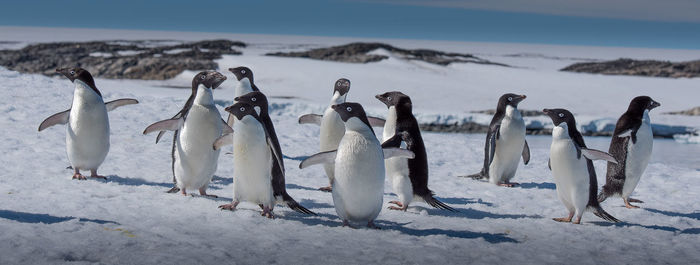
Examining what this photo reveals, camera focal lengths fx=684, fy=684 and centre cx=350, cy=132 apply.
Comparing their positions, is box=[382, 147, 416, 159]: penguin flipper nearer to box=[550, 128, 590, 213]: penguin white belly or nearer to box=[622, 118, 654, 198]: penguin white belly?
box=[550, 128, 590, 213]: penguin white belly

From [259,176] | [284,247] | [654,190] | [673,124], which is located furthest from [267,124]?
[673,124]

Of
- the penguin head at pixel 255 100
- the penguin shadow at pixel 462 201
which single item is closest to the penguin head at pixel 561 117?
the penguin shadow at pixel 462 201

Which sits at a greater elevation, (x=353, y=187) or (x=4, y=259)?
(x=353, y=187)

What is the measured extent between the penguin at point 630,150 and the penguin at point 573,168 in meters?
Result: 0.71

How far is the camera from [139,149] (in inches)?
228

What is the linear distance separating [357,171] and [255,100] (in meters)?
0.68

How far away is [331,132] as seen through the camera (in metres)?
4.68

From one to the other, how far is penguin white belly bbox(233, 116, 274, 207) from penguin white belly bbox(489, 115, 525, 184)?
7.34 ft

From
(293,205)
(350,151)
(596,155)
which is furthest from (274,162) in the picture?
(596,155)

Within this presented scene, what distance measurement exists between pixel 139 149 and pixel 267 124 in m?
2.55

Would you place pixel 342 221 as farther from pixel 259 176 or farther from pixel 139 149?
pixel 139 149

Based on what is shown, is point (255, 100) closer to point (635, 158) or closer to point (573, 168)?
point (573, 168)

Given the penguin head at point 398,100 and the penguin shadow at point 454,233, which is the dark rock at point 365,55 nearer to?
the penguin head at point 398,100

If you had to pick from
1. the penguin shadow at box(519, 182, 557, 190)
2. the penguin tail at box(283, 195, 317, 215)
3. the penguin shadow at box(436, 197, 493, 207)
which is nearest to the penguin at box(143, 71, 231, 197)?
the penguin tail at box(283, 195, 317, 215)
